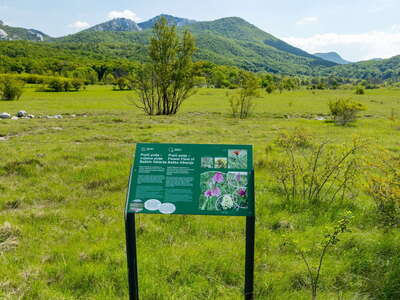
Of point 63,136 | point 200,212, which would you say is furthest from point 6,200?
point 63,136

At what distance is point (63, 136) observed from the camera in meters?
A: 16.3

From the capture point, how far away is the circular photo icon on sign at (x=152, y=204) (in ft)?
11.9

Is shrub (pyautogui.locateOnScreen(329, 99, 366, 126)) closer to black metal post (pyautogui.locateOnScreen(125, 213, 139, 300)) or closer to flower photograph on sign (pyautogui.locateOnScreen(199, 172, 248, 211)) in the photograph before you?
flower photograph on sign (pyautogui.locateOnScreen(199, 172, 248, 211))

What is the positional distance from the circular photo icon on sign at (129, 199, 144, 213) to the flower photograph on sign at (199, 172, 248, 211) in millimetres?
780

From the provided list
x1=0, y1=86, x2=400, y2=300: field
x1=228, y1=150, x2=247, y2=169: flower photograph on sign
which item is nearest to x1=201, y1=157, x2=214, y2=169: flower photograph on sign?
x1=228, y1=150, x2=247, y2=169: flower photograph on sign

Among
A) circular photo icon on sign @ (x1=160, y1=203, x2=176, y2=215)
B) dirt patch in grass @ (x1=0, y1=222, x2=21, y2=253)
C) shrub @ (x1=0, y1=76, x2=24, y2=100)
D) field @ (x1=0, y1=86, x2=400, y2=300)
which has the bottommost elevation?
field @ (x1=0, y1=86, x2=400, y2=300)

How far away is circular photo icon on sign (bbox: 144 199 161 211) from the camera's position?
3.63 meters

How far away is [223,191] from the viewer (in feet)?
12.2

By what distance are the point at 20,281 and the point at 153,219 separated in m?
2.76

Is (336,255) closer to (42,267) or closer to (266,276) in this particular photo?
(266,276)

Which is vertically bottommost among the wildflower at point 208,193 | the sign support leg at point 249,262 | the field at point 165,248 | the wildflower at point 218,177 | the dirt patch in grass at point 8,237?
the field at point 165,248

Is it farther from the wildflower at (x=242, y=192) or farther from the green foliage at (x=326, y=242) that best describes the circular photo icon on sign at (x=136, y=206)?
the green foliage at (x=326, y=242)

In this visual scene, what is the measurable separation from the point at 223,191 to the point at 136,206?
45.9 inches

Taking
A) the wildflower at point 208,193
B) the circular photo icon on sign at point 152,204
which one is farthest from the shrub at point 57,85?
the wildflower at point 208,193
